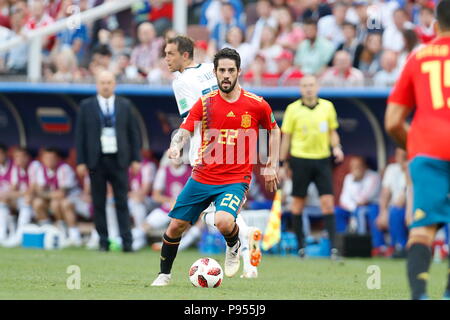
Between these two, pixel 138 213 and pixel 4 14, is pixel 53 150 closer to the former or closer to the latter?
pixel 138 213

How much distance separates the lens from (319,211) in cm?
1683

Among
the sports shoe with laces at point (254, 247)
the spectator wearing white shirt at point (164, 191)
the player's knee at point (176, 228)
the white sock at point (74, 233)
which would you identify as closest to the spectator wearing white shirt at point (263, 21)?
the spectator wearing white shirt at point (164, 191)

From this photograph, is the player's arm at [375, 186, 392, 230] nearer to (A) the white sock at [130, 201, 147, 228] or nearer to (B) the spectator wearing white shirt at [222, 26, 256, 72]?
(B) the spectator wearing white shirt at [222, 26, 256, 72]

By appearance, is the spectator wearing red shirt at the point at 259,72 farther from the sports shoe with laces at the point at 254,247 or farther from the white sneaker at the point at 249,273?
the white sneaker at the point at 249,273

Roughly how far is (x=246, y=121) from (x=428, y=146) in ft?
9.77

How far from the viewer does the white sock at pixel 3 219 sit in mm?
18125

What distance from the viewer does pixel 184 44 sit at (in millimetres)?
10695

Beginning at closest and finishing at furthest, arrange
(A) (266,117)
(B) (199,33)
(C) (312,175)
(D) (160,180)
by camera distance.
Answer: (A) (266,117) → (C) (312,175) → (D) (160,180) → (B) (199,33)

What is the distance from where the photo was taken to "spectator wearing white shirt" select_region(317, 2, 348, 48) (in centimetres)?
1734

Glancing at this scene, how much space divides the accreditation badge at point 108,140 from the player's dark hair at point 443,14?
883 cm

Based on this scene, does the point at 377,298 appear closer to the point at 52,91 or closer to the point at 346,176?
the point at 346,176

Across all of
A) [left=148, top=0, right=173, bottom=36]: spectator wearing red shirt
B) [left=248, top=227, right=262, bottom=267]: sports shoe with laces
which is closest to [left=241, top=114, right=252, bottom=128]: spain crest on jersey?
[left=248, top=227, right=262, bottom=267]: sports shoe with laces

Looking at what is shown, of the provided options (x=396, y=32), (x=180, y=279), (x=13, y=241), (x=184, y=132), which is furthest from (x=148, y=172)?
(x=184, y=132)
